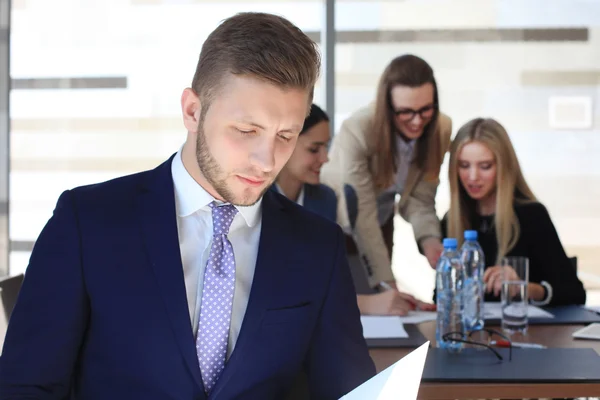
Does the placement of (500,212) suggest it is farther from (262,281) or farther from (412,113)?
(262,281)

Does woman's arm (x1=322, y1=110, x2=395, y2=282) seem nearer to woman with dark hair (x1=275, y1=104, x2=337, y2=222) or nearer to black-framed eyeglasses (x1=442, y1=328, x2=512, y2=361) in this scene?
woman with dark hair (x1=275, y1=104, x2=337, y2=222)

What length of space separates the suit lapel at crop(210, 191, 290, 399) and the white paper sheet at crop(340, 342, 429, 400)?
272mm

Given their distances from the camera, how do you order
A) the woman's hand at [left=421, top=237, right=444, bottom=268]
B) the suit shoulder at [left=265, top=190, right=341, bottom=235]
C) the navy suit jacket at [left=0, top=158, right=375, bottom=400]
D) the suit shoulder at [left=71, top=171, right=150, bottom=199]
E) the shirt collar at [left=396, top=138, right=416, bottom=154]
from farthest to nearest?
the shirt collar at [left=396, top=138, right=416, bottom=154]
the woman's hand at [left=421, top=237, right=444, bottom=268]
the suit shoulder at [left=265, top=190, right=341, bottom=235]
the suit shoulder at [left=71, top=171, right=150, bottom=199]
the navy suit jacket at [left=0, top=158, right=375, bottom=400]

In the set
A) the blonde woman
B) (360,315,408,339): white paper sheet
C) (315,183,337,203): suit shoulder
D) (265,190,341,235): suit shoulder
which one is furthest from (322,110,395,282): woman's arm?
(265,190,341,235): suit shoulder

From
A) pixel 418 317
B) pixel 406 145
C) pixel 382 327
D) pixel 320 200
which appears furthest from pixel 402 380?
pixel 406 145

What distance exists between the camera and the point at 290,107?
129 centimetres

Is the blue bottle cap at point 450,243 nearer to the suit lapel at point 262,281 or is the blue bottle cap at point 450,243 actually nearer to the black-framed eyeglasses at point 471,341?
the black-framed eyeglasses at point 471,341

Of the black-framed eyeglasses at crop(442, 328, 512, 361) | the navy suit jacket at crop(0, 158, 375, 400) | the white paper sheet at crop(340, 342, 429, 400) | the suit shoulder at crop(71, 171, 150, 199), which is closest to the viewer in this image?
the white paper sheet at crop(340, 342, 429, 400)

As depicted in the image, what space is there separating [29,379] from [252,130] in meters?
0.51

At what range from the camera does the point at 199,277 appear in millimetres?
1383

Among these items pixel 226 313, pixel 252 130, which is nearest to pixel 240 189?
pixel 252 130

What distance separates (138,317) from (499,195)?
2.50 meters

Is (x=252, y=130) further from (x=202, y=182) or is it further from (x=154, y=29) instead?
(x=154, y=29)

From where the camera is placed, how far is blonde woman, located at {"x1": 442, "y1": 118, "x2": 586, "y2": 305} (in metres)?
3.25
